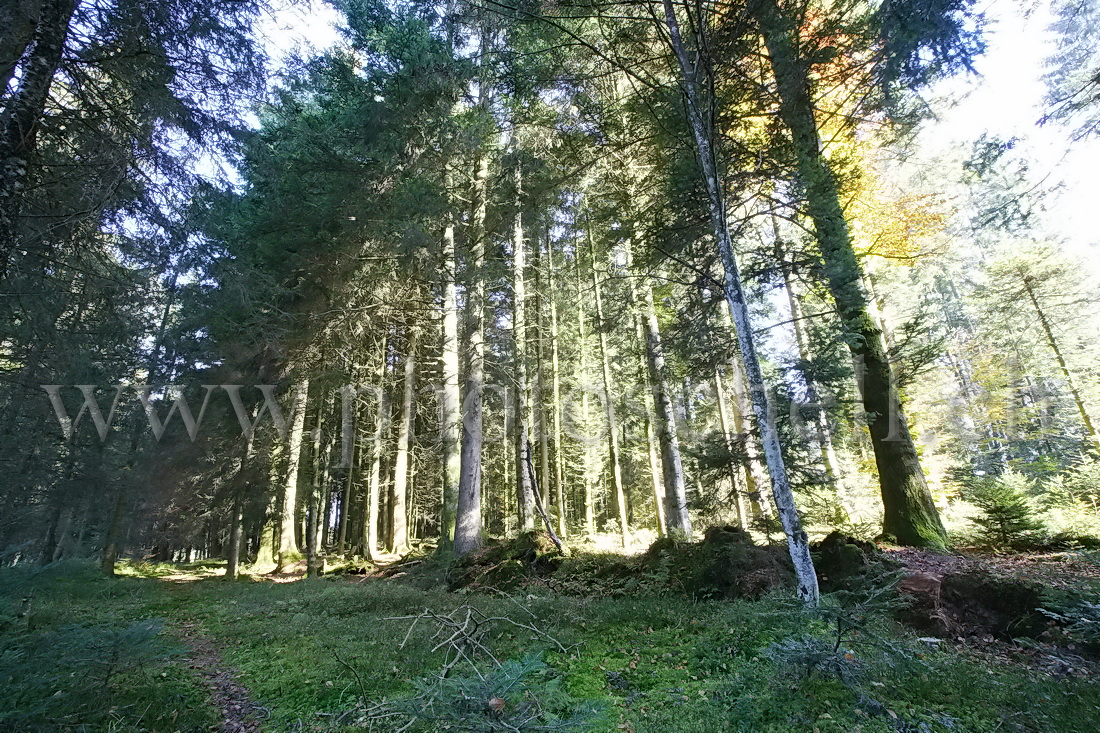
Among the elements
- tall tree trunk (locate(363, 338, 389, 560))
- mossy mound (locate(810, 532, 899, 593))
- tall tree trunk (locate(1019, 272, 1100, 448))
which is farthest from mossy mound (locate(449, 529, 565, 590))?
tall tree trunk (locate(1019, 272, 1100, 448))

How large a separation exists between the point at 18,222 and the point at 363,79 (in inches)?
324

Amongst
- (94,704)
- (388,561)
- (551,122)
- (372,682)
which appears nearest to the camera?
(94,704)

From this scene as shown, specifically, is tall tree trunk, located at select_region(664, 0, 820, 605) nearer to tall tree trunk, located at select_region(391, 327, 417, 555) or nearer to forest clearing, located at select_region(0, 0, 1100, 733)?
forest clearing, located at select_region(0, 0, 1100, 733)

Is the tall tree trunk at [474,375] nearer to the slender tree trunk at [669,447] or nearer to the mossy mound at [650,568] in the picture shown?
the mossy mound at [650,568]

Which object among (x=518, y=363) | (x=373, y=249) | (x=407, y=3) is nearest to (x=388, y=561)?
(x=518, y=363)

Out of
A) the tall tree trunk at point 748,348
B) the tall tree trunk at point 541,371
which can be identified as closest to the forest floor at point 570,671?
the tall tree trunk at point 748,348

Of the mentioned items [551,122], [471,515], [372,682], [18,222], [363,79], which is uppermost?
[363,79]

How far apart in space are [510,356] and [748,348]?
990cm

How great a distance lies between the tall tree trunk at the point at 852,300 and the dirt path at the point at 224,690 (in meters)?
9.09

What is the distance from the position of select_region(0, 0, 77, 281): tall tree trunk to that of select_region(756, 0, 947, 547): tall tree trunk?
906 centimetres

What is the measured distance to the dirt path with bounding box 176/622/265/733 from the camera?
421 centimetres

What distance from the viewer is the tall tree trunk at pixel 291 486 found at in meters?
15.3

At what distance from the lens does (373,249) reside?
42.4 ft

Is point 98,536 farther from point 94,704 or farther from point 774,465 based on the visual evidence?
point 774,465
